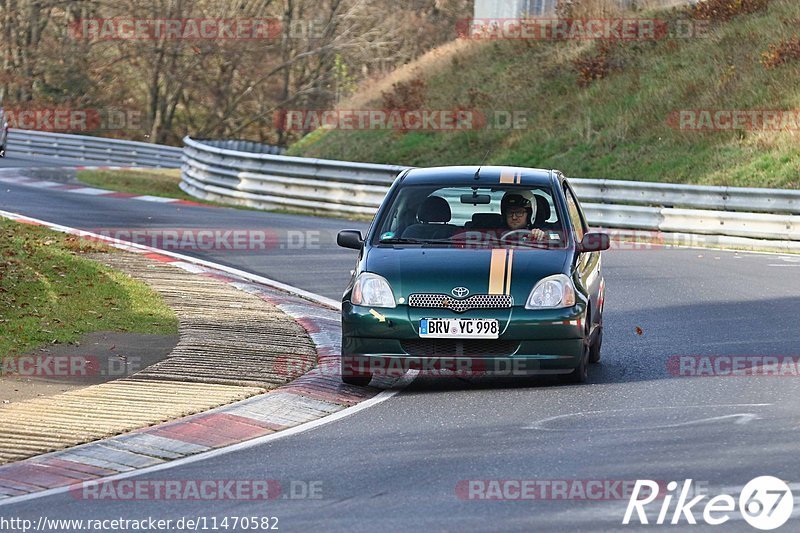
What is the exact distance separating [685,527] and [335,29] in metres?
51.1

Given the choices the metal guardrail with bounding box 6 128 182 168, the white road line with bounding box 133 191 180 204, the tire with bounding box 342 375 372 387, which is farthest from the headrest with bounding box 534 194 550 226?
the metal guardrail with bounding box 6 128 182 168

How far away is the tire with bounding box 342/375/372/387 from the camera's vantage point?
10344mm

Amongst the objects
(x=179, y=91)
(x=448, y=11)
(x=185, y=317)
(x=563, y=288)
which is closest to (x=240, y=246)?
(x=185, y=317)

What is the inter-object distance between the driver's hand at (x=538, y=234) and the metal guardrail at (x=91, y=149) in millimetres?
33946

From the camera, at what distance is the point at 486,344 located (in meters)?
9.98

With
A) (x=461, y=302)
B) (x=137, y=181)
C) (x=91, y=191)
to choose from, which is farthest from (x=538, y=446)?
(x=137, y=181)

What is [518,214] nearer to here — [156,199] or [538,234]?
[538,234]

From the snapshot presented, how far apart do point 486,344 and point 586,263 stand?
1449mm

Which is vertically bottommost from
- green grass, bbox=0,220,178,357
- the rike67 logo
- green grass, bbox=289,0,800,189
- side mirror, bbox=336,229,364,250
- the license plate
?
green grass, bbox=0,220,178,357

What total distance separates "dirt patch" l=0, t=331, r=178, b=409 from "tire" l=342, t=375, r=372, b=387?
1.63 m

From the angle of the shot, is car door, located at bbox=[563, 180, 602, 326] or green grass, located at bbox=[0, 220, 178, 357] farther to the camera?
green grass, located at bbox=[0, 220, 178, 357]

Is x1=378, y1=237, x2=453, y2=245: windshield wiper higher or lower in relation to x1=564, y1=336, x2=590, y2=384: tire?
higher

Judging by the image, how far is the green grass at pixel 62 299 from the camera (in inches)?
488

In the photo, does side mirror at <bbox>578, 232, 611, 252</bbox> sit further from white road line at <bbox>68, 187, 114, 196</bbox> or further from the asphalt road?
white road line at <bbox>68, 187, 114, 196</bbox>
